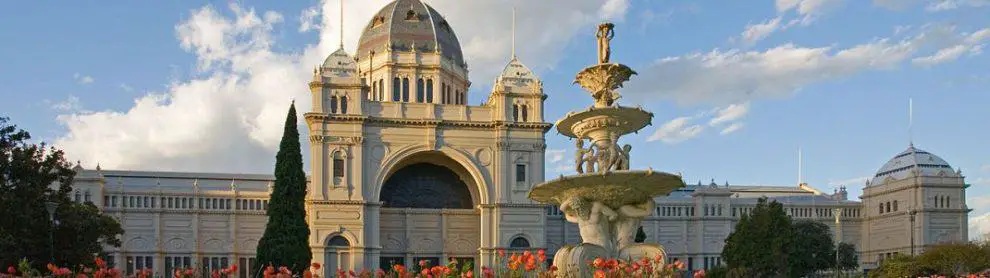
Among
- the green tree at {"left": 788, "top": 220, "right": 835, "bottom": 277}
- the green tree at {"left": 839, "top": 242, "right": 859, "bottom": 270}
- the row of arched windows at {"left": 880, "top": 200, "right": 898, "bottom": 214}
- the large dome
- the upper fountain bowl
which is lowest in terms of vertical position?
the green tree at {"left": 839, "top": 242, "right": 859, "bottom": 270}

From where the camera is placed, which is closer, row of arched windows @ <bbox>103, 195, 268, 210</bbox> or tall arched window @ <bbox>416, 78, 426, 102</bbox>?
tall arched window @ <bbox>416, 78, 426, 102</bbox>

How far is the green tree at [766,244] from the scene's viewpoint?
5150 cm

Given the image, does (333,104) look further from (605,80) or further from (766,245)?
(605,80)

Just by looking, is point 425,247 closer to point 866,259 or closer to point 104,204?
point 104,204

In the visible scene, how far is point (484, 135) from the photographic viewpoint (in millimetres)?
66938

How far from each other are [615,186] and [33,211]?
2154cm

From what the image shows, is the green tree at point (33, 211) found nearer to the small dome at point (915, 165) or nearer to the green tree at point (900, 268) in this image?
the green tree at point (900, 268)

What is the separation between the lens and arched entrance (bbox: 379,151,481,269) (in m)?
67.6

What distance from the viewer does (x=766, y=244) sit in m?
52.1

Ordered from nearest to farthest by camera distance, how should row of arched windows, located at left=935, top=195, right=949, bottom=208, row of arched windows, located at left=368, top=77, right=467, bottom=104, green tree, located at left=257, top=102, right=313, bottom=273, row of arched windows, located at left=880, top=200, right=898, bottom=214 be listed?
1. green tree, located at left=257, top=102, right=313, bottom=273
2. row of arched windows, located at left=368, top=77, right=467, bottom=104
3. row of arched windows, located at left=935, top=195, right=949, bottom=208
4. row of arched windows, located at left=880, top=200, right=898, bottom=214

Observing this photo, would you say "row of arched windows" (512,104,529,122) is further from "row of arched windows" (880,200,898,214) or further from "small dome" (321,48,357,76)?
"row of arched windows" (880,200,898,214)

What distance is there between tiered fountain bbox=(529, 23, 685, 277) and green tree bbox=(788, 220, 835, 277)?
95.7 ft

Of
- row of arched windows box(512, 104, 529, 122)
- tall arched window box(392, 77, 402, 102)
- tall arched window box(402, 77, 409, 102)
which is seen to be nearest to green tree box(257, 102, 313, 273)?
tall arched window box(392, 77, 402, 102)

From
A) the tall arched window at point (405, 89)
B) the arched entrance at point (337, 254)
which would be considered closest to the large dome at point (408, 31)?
the tall arched window at point (405, 89)
